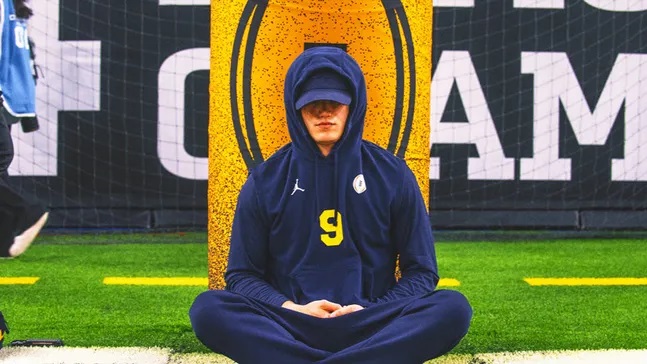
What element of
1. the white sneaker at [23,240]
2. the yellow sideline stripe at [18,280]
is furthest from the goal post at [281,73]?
the yellow sideline stripe at [18,280]

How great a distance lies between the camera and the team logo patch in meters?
3.08

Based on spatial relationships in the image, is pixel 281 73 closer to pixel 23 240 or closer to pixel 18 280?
pixel 23 240

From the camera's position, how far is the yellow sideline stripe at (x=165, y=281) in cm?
557

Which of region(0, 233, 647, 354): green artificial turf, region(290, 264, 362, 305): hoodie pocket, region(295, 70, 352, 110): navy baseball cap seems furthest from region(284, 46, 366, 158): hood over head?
region(0, 233, 647, 354): green artificial turf

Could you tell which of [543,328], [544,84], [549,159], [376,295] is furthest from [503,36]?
[376,295]

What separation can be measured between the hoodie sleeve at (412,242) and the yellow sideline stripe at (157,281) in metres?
2.65

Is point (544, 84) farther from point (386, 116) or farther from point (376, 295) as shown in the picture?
point (376, 295)

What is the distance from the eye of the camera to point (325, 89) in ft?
9.75

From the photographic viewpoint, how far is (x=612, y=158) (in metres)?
7.79

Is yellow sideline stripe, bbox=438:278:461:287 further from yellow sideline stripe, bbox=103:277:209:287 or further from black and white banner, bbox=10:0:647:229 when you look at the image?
black and white banner, bbox=10:0:647:229

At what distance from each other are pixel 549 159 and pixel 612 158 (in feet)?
1.65

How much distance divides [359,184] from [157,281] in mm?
2822

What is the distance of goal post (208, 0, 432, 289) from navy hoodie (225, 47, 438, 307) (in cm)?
54

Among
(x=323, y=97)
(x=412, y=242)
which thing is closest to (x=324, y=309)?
(x=412, y=242)
